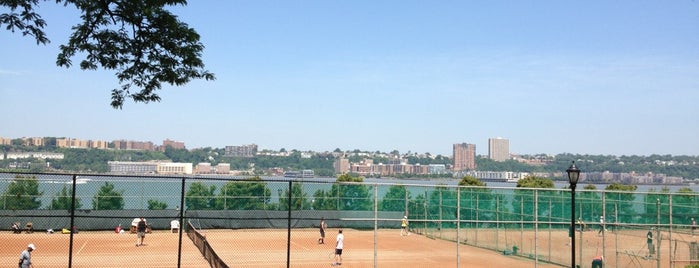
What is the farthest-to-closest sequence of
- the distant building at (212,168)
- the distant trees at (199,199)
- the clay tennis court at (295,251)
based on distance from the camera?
the distant building at (212,168) < the distant trees at (199,199) < the clay tennis court at (295,251)

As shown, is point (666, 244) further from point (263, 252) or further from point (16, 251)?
point (16, 251)

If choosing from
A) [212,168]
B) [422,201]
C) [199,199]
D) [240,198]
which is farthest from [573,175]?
[212,168]

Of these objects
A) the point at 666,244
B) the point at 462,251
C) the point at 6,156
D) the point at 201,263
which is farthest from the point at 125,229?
the point at 6,156

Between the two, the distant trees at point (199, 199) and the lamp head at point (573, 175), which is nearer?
the lamp head at point (573, 175)

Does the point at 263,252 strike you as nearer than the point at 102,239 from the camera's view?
Yes

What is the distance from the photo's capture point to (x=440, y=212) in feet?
95.1

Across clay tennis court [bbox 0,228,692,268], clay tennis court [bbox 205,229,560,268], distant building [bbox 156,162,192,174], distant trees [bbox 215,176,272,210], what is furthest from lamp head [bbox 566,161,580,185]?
distant building [bbox 156,162,192,174]

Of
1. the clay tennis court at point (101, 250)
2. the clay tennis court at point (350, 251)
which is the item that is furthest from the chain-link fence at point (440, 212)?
the clay tennis court at point (350, 251)

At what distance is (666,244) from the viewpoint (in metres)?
35.2

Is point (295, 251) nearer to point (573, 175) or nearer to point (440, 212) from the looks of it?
point (440, 212)

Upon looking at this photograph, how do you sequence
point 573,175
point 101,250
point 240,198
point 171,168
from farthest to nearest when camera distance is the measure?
point 171,168, point 240,198, point 101,250, point 573,175

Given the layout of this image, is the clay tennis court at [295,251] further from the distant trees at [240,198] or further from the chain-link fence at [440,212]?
the distant trees at [240,198]

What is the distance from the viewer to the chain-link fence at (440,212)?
27859 mm

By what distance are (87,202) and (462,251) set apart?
20.8 metres
